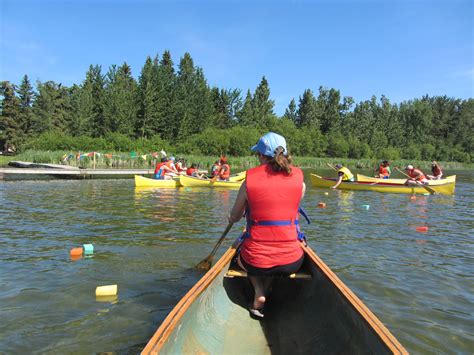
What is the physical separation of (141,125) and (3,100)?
26506mm

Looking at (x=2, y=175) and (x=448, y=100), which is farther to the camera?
(x=448, y=100)

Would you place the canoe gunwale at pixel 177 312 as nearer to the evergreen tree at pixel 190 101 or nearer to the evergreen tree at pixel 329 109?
the evergreen tree at pixel 190 101

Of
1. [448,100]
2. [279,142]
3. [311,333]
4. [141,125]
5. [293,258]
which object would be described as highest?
[448,100]

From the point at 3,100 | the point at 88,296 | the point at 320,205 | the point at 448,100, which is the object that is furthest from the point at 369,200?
the point at 448,100

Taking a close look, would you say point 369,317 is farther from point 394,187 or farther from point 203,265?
point 394,187

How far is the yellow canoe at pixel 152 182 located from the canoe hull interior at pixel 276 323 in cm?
1498

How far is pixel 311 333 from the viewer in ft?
11.2

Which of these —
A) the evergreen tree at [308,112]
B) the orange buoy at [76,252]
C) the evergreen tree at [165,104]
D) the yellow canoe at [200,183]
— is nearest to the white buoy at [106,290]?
the orange buoy at [76,252]

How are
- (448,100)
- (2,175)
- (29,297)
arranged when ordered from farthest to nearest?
(448,100), (2,175), (29,297)

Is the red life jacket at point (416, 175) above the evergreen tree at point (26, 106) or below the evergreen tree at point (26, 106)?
below

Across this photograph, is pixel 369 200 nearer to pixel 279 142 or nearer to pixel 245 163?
pixel 279 142

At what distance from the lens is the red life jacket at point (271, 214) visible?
340cm

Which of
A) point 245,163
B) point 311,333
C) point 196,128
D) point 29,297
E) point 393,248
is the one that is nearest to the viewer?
point 311,333

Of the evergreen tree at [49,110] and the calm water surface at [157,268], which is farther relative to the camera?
the evergreen tree at [49,110]
